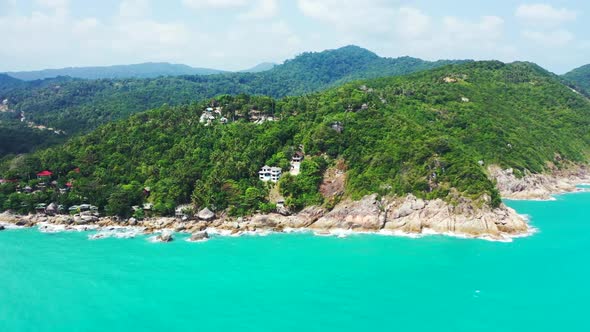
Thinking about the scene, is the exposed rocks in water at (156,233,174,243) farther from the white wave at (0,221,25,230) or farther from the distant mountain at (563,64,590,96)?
the distant mountain at (563,64,590,96)

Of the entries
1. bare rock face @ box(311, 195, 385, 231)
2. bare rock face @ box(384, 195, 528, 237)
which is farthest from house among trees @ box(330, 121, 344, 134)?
bare rock face @ box(384, 195, 528, 237)

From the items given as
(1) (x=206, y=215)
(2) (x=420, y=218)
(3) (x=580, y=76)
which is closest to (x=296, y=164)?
(1) (x=206, y=215)

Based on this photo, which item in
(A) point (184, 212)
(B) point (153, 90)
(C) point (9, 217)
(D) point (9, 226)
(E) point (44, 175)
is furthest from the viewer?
(B) point (153, 90)

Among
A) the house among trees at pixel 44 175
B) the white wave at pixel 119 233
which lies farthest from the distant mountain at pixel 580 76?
the house among trees at pixel 44 175

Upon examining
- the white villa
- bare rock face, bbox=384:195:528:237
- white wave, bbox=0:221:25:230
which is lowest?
white wave, bbox=0:221:25:230

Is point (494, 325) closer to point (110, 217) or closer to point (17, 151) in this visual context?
point (110, 217)

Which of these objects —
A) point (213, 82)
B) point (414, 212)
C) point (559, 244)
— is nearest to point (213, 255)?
point (414, 212)

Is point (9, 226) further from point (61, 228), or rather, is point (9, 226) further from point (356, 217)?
point (356, 217)
